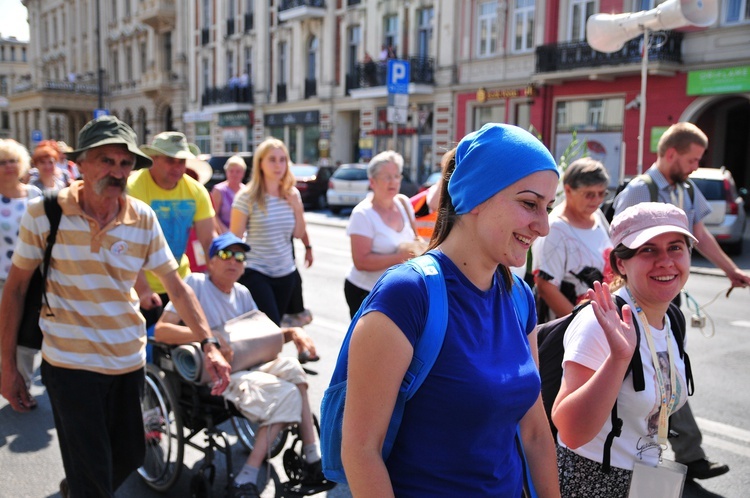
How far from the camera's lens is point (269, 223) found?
562 centimetres

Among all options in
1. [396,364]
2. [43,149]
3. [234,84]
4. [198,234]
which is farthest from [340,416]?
[234,84]

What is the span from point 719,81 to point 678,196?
16.6m

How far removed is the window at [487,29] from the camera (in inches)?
1002

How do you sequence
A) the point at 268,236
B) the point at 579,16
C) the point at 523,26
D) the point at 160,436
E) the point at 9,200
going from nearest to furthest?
the point at 160,436 < the point at 9,200 < the point at 268,236 < the point at 579,16 < the point at 523,26

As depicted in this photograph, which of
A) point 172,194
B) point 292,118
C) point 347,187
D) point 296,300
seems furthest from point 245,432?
point 292,118

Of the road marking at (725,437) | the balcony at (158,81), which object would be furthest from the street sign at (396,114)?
the balcony at (158,81)

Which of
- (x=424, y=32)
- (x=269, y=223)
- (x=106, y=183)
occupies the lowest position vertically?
(x=269, y=223)

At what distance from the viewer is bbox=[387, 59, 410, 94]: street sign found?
53.7ft

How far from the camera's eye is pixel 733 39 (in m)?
18.7

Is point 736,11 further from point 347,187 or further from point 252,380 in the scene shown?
point 252,380

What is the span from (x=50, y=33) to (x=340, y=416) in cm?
6999

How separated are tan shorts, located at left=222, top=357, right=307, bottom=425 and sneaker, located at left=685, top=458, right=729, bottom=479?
2391 mm

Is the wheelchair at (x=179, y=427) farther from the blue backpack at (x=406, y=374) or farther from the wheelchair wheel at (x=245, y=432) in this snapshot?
the blue backpack at (x=406, y=374)

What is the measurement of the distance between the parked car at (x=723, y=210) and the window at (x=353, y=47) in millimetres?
20427
